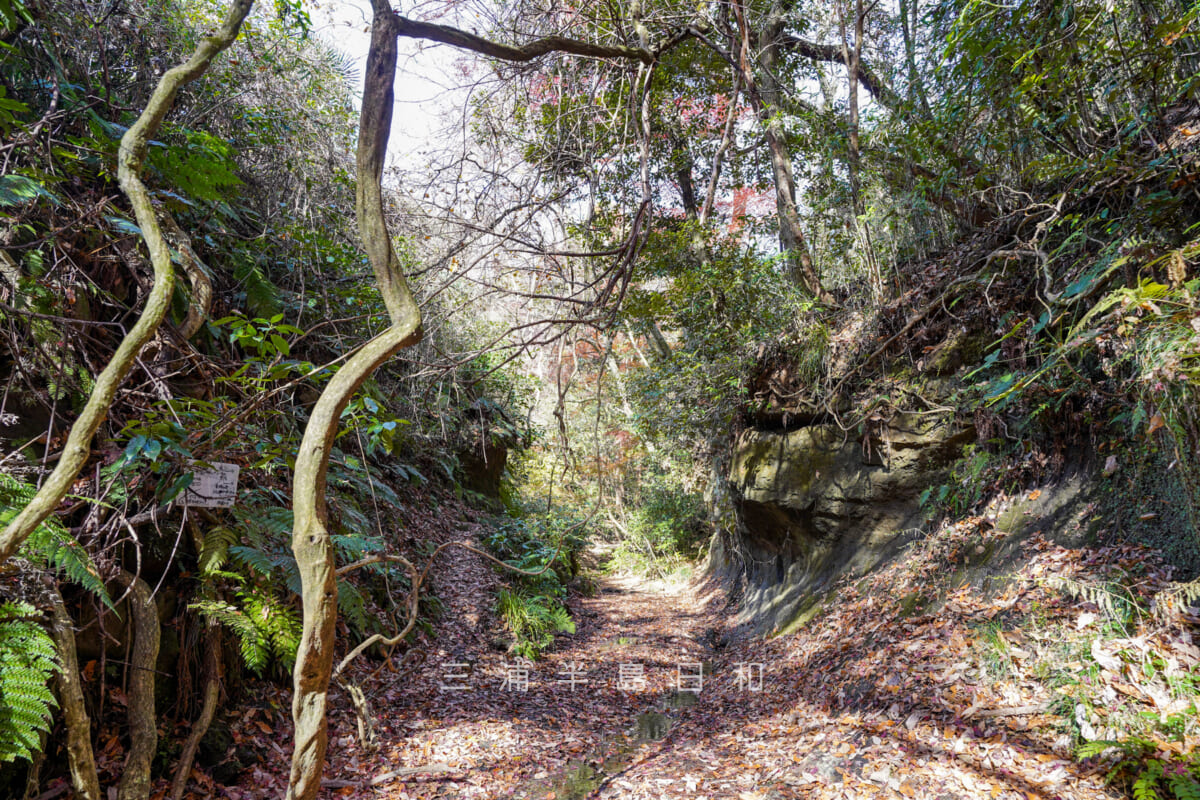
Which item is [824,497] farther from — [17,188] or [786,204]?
[17,188]

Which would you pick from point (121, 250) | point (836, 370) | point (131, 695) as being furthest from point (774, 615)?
point (121, 250)

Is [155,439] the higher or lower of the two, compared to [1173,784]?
higher

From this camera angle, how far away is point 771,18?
700 centimetres

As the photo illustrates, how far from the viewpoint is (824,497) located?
639 cm

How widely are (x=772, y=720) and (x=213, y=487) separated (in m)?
4.34

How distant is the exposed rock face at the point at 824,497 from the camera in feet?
17.9

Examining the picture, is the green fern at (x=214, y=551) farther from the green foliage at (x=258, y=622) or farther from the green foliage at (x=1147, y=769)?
the green foliage at (x=1147, y=769)

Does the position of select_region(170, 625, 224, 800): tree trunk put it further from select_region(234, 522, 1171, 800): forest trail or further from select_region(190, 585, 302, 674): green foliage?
select_region(234, 522, 1171, 800): forest trail

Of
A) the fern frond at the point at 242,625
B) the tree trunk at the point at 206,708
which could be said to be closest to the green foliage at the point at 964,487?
the fern frond at the point at 242,625

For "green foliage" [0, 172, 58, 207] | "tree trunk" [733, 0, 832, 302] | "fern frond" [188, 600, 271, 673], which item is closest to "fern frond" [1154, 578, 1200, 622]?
"tree trunk" [733, 0, 832, 302]

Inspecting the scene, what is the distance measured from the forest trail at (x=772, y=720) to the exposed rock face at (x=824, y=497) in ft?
2.08

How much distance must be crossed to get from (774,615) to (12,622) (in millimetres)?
6682

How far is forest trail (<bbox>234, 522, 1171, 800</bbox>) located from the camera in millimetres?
3031

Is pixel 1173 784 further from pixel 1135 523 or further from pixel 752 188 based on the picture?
pixel 752 188
